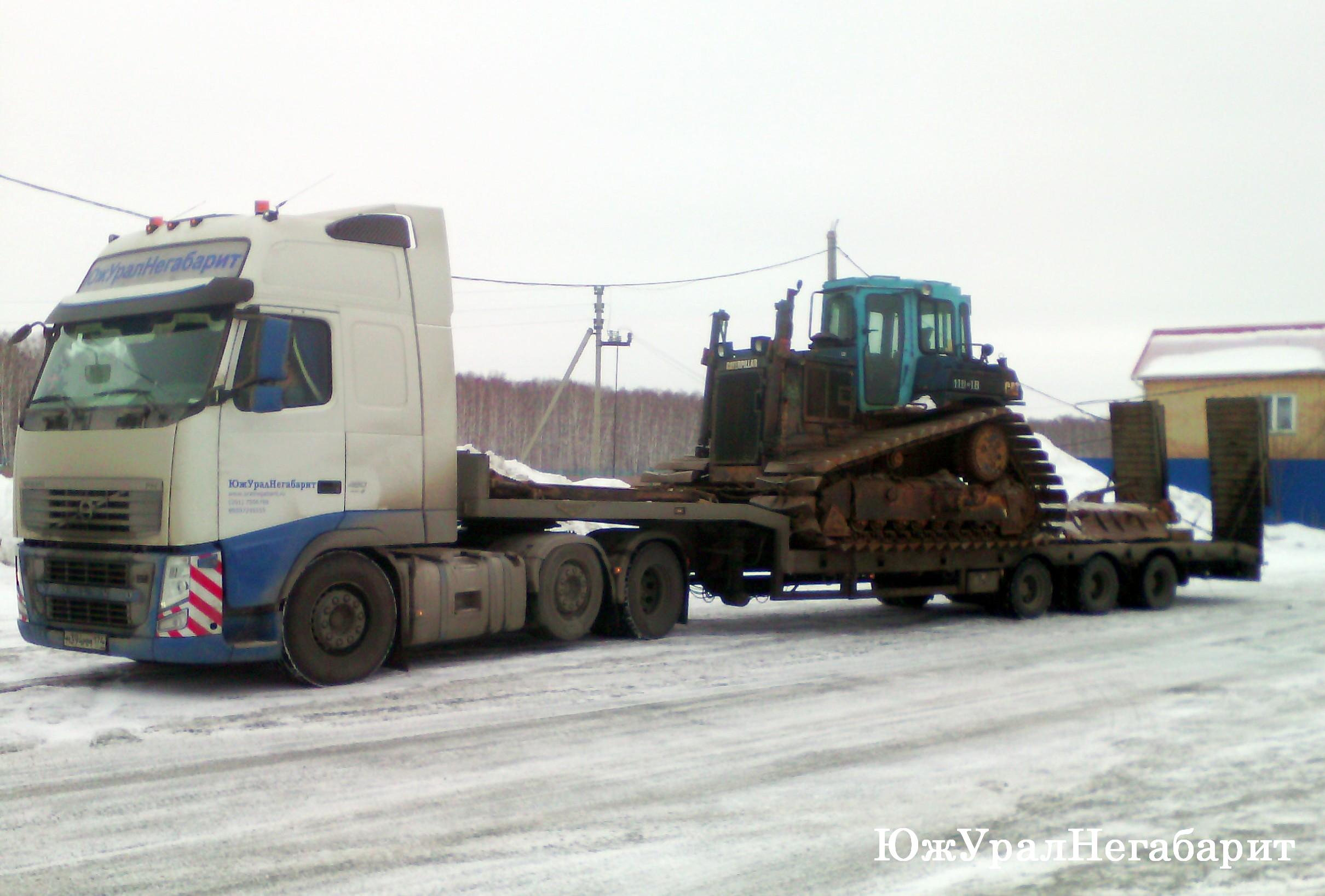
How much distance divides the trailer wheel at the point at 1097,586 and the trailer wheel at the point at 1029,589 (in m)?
0.45

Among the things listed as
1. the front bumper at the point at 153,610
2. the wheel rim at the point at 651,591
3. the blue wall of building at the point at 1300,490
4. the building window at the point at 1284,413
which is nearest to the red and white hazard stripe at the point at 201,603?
the front bumper at the point at 153,610

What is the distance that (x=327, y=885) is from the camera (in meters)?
4.98

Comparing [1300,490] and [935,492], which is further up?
[1300,490]

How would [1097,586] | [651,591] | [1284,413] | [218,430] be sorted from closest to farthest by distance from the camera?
1. [218,430]
2. [651,591]
3. [1097,586]
4. [1284,413]

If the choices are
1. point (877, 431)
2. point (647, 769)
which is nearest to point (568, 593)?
point (647, 769)

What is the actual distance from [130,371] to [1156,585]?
13.3m

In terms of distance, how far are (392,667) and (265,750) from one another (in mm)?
2893

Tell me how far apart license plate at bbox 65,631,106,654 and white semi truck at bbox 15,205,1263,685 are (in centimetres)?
2

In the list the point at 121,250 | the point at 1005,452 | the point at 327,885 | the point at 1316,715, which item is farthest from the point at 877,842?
the point at 1005,452

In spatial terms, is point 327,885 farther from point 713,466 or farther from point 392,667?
point 713,466

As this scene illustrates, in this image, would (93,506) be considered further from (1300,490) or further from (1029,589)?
(1300,490)

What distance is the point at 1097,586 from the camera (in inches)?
637

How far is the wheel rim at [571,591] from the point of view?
1124 centimetres

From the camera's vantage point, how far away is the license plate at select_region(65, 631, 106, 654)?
8.84m
